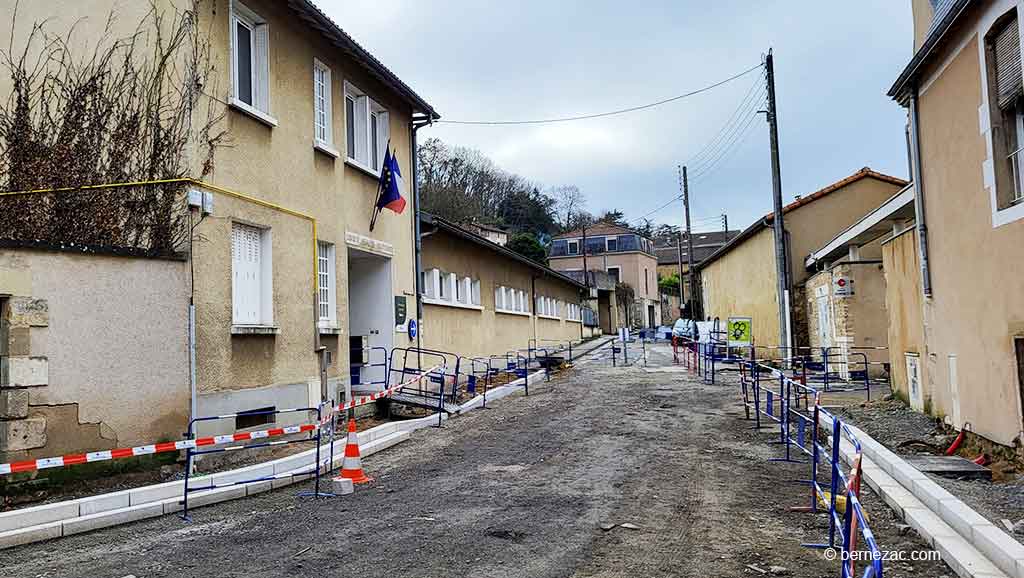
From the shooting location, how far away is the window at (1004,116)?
8.31 meters

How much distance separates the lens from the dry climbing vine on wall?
943 centimetres

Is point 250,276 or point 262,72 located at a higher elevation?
point 262,72

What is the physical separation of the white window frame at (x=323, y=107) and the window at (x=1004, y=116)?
954cm

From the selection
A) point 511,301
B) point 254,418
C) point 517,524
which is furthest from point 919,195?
point 511,301

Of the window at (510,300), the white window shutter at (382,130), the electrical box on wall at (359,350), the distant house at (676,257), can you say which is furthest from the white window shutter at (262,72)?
the distant house at (676,257)

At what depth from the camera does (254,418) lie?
35.5ft

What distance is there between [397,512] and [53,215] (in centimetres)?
568

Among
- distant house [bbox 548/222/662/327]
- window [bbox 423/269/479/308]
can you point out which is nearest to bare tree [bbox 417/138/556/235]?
distant house [bbox 548/222/662/327]

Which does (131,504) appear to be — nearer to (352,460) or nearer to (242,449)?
(352,460)

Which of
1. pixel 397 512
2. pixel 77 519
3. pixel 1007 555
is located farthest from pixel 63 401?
pixel 1007 555

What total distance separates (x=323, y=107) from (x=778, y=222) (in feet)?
51.8

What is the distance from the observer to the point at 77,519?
7.27m

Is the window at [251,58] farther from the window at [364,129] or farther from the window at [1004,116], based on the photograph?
the window at [1004,116]

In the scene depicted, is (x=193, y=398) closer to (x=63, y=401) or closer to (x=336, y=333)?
(x=63, y=401)
